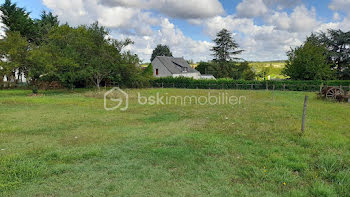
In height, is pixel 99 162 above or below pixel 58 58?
below

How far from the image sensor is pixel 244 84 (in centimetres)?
2780

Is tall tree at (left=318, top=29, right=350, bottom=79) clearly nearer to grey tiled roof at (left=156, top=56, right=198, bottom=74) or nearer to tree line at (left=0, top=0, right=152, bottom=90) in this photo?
grey tiled roof at (left=156, top=56, right=198, bottom=74)

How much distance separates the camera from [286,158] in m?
4.41

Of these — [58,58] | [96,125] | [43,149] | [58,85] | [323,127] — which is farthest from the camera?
[58,85]

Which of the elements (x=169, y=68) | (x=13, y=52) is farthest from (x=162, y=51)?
(x=13, y=52)

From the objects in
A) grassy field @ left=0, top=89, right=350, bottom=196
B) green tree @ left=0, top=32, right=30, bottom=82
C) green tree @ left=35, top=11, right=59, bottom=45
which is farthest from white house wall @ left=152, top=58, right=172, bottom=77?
grassy field @ left=0, top=89, right=350, bottom=196

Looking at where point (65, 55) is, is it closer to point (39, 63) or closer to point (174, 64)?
point (39, 63)

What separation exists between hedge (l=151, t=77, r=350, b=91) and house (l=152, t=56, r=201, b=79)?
22.7ft

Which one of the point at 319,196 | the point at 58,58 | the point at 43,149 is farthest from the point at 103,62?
the point at 319,196

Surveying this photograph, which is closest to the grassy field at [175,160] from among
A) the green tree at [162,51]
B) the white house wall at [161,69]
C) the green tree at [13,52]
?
the green tree at [13,52]

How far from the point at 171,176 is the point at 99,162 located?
158 cm

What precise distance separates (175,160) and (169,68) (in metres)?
36.3

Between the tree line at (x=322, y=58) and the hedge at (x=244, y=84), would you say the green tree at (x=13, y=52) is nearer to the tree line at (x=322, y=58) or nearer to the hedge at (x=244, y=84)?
the hedge at (x=244, y=84)

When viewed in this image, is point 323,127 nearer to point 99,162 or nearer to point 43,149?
point 99,162
